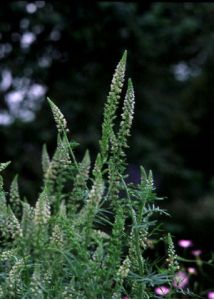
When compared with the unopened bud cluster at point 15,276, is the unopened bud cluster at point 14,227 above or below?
above

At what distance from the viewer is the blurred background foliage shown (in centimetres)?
966

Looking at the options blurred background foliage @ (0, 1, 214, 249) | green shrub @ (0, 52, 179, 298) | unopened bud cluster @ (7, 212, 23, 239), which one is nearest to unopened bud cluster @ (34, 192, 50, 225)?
green shrub @ (0, 52, 179, 298)

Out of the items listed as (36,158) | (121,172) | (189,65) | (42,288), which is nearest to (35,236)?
(42,288)

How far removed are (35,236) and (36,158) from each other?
797cm

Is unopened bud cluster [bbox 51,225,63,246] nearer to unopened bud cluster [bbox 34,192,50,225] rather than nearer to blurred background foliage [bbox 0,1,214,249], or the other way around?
unopened bud cluster [bbox 34,192,50,225]

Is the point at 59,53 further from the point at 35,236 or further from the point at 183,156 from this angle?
the point at 35,236

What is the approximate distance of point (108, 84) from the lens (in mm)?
10648

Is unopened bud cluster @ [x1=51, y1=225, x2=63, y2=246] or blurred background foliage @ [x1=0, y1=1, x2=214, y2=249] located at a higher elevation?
blurred background foliage @ [x1=0, y1=1, x2=214, y2=249]

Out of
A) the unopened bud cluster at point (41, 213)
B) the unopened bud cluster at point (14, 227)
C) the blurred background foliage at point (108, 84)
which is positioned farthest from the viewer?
the blurred background foliage at point (108, 84)

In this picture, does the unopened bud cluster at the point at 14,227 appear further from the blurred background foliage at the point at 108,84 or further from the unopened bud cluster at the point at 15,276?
the blurred background foliage at the point at 108,84

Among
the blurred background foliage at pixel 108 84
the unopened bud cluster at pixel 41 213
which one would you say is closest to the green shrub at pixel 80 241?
the unopened bud cluster at pixel 41 213

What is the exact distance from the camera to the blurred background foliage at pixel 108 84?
31.7 feet

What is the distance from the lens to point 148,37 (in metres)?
10.4

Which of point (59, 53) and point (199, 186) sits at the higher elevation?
point (59, 53)
